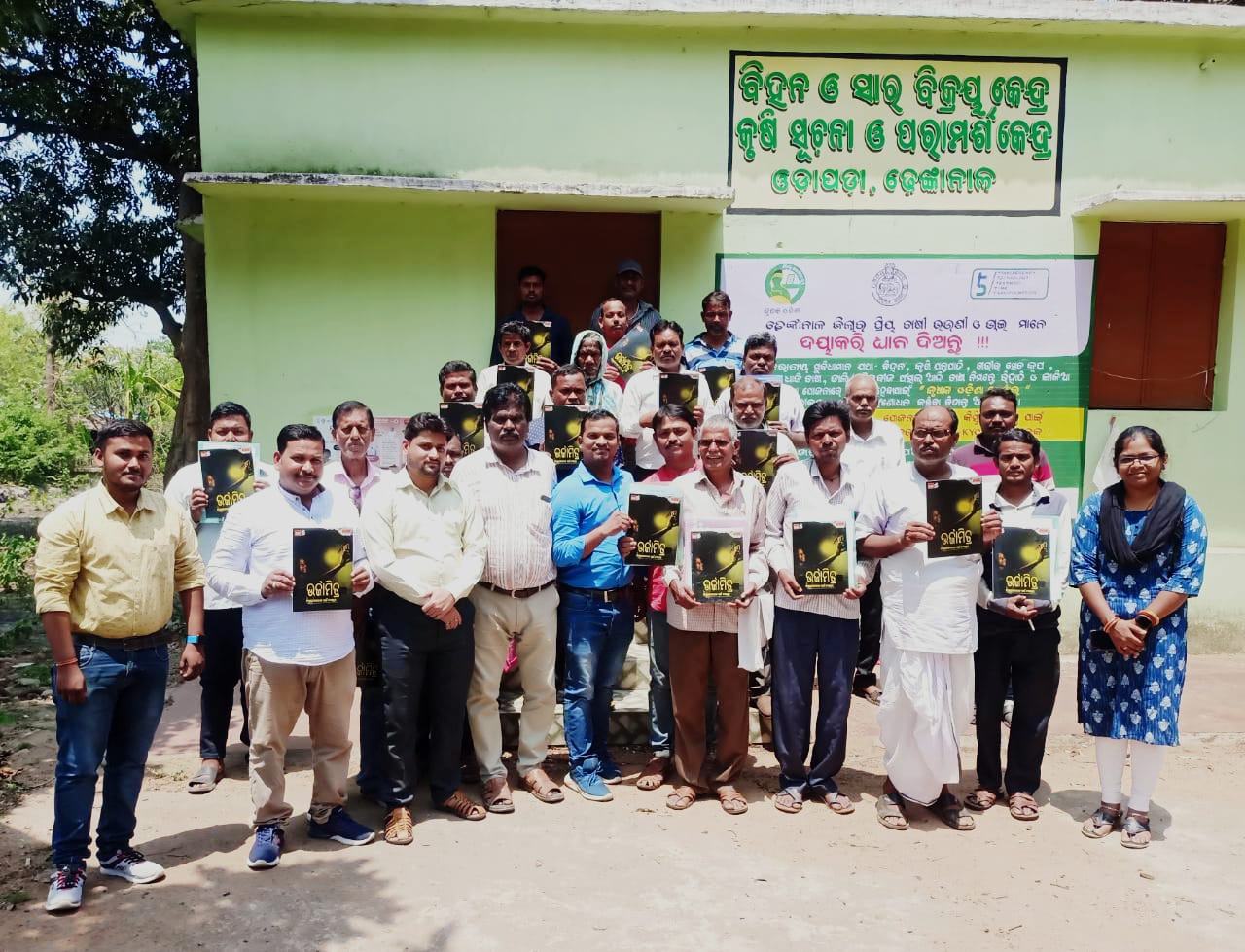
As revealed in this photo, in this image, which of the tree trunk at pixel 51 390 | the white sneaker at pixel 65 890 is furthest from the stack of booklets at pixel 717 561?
the tree trunk at pixel 51 390

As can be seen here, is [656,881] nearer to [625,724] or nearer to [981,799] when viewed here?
[625,724]

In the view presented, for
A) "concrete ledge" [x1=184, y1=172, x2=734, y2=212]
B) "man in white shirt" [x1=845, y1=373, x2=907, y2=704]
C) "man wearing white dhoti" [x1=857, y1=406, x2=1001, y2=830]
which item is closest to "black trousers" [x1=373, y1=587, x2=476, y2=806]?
"man wearing white dhoti" [x1=857, y1=406, x2=1001, y2=830]

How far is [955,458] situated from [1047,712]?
4.49 ft

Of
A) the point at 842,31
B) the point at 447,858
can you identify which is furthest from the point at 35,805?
the point at 842,31

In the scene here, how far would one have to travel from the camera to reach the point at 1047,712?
4.42 m

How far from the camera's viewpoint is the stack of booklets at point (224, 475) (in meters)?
4.58

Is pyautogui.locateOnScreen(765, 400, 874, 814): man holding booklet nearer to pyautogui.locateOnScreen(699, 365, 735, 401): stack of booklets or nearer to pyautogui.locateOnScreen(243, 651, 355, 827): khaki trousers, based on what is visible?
pyautogui.locateOnScreen(699, 365, 735, 401): stack of booklets

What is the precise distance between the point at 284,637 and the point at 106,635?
623 millimetres

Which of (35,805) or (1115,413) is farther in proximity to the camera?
(1115,413)

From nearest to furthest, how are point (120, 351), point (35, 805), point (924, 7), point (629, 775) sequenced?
point (35, 805), point (629, 775), point (924, 7), point (120, 351)

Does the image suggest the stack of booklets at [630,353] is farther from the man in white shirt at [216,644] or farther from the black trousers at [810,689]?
the man in white shirt at [216,644]

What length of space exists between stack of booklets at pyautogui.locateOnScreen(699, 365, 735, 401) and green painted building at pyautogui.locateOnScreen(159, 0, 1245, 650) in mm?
1533

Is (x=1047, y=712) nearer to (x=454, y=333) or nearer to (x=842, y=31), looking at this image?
(x=454, y=333)

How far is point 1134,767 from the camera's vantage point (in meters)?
4.20
